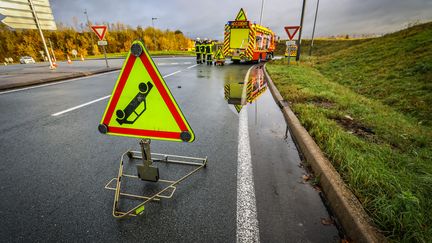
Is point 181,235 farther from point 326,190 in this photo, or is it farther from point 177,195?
point 326,190

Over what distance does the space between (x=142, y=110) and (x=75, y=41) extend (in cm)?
7274

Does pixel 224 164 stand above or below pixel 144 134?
below

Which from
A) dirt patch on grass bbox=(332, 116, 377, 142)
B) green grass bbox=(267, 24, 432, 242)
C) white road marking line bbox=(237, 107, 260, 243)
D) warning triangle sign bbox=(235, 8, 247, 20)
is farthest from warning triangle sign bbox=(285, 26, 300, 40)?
white road marking line bbox=(237, 107, 260, 243)

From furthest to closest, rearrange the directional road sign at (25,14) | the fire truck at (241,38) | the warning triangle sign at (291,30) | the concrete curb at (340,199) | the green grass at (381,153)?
the fire truck at (241,38) < the warning triangle sign at (291,30) < the directional road sign at (25,14) < the green grass at (381,153) < the concrete curb at (340,199)

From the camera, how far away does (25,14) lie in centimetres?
1120

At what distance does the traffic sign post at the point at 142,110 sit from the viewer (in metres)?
1.84

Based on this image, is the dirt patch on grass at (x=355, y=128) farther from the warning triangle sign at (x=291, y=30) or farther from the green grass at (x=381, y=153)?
the warning triangle sign at (x=291, y=30)

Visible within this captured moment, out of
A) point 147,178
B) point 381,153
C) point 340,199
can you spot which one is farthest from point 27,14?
point 381,153

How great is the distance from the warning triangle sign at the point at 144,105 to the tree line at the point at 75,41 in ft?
148

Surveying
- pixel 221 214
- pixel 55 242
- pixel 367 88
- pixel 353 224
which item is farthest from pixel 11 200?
pixel 367 88

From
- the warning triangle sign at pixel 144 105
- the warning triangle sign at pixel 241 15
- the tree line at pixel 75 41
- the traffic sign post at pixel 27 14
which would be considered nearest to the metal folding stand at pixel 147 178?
the warning triangle sign at pixel 144 105

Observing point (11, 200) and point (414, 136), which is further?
point (414, 136)

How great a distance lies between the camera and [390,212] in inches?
63.7

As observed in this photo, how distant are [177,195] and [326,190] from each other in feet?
5.03
